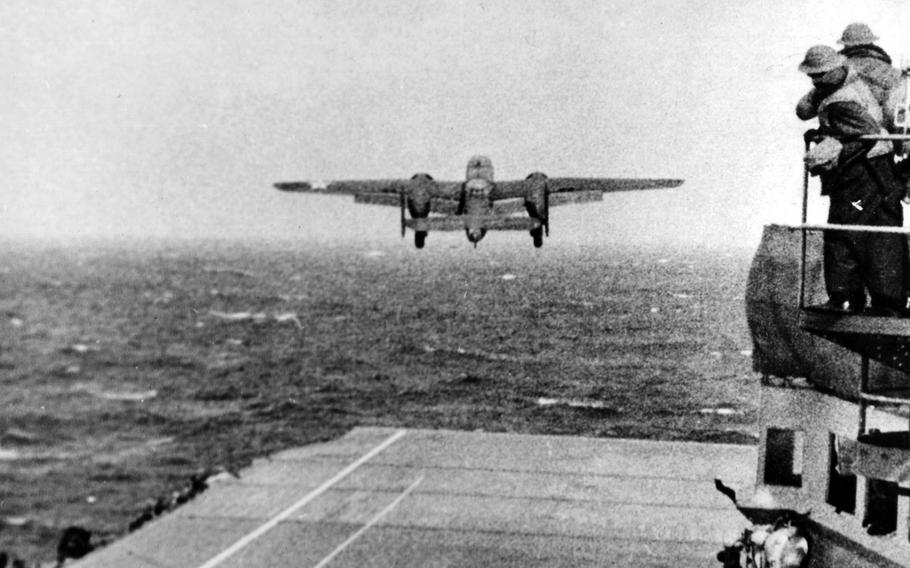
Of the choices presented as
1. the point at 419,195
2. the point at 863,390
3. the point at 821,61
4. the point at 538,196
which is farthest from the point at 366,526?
the point at 538,196

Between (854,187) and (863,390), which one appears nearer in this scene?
(863,390)

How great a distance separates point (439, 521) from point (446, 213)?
27.4 m

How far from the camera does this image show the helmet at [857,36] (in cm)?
1077

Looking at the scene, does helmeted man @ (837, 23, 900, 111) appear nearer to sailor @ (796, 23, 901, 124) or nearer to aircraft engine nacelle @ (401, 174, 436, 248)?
sailor @ (796, 23, 901, 124)

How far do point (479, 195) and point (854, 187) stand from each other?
33.2m

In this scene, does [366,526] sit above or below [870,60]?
below

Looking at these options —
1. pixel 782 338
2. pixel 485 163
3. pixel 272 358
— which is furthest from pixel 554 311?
pixel 782 338

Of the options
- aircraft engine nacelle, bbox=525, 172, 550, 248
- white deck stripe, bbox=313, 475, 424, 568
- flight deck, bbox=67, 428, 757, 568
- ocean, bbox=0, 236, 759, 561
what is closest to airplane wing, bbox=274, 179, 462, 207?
aircraft engine nacelle, bbox=525, 172, 550, 248

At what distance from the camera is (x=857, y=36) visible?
10.8 meters

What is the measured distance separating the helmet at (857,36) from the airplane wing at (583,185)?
30.9m

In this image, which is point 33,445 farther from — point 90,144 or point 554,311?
point 554,311

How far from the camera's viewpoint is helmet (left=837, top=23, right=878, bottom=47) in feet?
35.3

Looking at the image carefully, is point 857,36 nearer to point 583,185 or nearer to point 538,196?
point 538,196

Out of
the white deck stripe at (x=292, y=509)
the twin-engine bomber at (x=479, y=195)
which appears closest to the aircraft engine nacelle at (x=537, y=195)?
the twin-engine bomber at (x=479, y=195)
